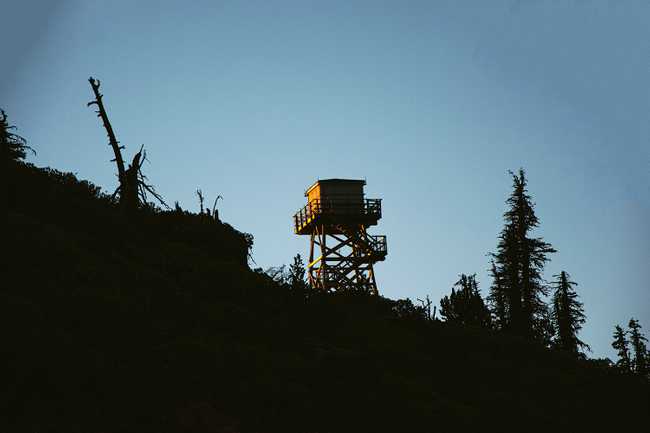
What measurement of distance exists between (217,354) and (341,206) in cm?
3761

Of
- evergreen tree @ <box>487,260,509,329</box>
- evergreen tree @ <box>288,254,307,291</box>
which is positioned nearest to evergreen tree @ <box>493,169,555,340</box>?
evergreen tree @ <box>487,260,509,329</box>

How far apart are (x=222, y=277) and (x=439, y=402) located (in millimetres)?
9211

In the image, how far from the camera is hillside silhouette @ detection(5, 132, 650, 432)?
12.5 metres


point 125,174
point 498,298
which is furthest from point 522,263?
point 125,174

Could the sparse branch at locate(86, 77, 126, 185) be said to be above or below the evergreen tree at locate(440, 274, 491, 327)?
above

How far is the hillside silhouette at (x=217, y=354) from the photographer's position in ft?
41.1

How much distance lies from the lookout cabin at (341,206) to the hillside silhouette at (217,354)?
2388 cm

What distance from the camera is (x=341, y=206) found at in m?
52.6

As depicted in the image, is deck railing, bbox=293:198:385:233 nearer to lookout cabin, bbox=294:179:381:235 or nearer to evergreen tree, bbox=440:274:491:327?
lookout cabin, bbox=294:179:381:235

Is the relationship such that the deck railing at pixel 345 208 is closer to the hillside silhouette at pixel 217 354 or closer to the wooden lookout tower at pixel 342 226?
the wooden lookout tower at pixel 342 226

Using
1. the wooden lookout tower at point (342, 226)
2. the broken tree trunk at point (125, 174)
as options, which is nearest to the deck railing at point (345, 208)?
the wooden lookout tower at point (342, 226)

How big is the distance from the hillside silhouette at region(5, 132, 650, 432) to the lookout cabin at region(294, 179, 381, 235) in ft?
78.3

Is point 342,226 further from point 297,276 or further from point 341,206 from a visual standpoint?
point 297,276

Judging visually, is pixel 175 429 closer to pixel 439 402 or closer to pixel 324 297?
pixel 439 402
